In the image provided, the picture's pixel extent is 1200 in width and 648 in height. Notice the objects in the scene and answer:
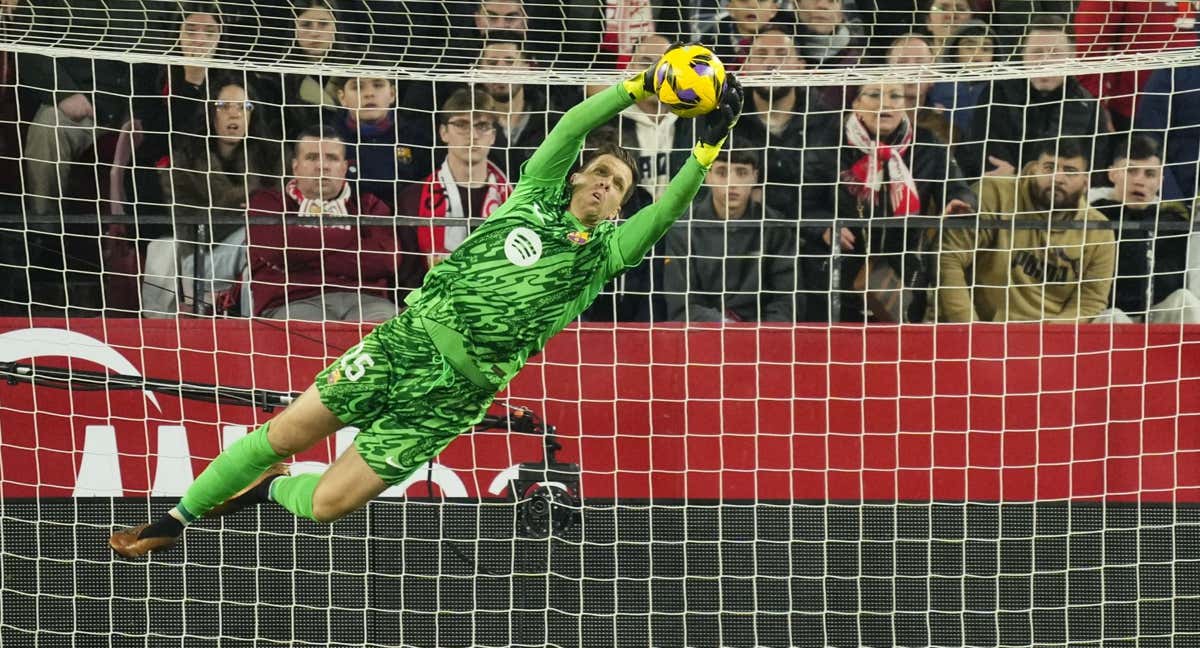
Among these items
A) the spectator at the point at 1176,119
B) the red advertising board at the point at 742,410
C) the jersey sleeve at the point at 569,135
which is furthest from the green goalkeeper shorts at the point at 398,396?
the spectator at the point at 1176,119

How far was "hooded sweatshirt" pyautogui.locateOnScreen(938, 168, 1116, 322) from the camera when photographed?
5.46 meters

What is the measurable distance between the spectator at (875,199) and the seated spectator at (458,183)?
1218 mm

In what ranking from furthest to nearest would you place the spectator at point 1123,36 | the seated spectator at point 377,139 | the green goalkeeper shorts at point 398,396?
the seated spectator at point 377,139 → the spectator at point 1123,36 → the green goalkeeper shorts at point 398,396

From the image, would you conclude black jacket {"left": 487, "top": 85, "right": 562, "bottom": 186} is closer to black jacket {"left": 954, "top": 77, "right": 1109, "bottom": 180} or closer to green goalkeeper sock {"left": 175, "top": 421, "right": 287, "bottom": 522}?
black jacket {"left": 954, "top": 77, "right": 1109, "bottom": 180}

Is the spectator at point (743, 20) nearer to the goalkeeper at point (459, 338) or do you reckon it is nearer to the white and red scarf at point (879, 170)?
the white and red scarf at point (879, 170)

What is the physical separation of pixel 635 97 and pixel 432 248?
2.08 m

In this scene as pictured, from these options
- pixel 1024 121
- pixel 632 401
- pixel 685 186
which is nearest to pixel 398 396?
pixel 685 186

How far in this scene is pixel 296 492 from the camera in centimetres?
409

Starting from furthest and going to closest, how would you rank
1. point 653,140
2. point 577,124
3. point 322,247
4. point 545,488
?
point 653,140
point 322,247
point 545,488
point 577,124

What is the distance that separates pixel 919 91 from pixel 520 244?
241cm

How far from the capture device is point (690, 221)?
5359mm

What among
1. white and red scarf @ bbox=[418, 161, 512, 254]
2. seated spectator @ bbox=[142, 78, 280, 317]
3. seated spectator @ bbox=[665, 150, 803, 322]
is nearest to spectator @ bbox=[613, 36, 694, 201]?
seated spectator @ bbox=[665, 150, 803, 322]

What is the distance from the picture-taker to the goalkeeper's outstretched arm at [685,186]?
11.5 ft

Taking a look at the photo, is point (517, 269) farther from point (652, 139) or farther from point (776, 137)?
point (776, 137)
